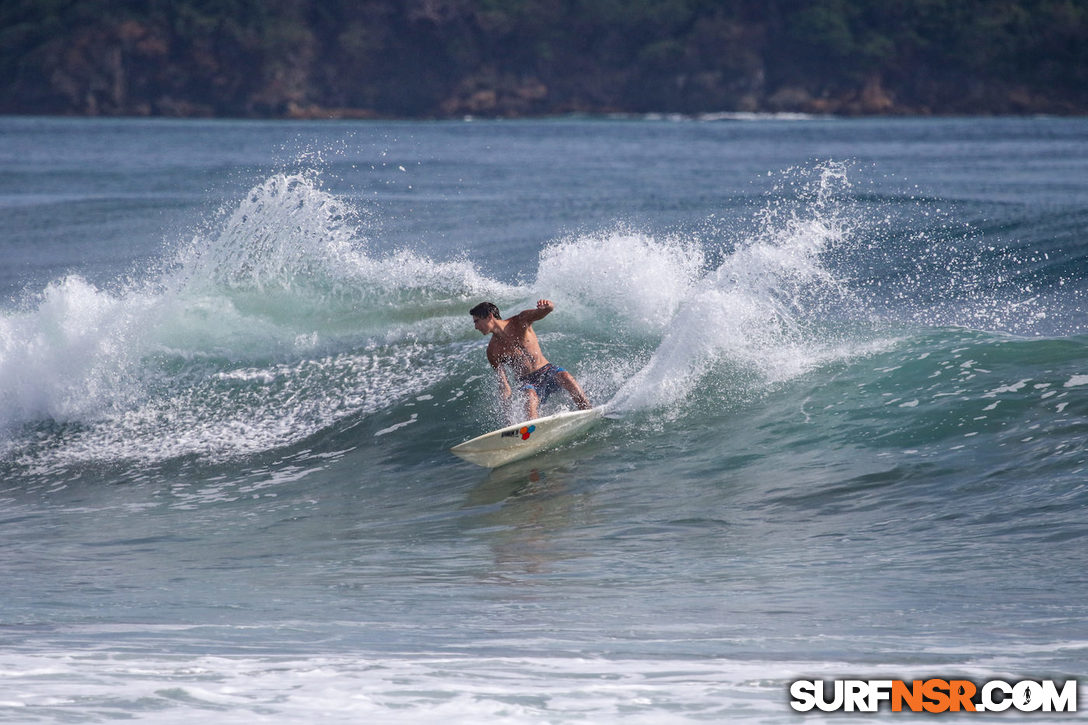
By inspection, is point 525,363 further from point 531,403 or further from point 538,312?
point 538,312

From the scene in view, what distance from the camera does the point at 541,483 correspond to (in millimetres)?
9617

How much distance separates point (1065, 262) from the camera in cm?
1852

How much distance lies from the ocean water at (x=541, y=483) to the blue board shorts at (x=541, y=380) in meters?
0.57

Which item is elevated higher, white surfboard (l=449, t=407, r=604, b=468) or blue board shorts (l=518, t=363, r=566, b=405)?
blue board shorts (l=518, t=363, r=566, b=405)

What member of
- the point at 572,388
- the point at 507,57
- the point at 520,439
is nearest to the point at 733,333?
the point at 572,388

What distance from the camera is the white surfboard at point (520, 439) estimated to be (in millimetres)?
9734

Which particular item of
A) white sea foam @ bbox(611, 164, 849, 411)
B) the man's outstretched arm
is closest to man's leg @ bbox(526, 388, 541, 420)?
the man's outstretched arm

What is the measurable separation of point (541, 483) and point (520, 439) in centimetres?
49

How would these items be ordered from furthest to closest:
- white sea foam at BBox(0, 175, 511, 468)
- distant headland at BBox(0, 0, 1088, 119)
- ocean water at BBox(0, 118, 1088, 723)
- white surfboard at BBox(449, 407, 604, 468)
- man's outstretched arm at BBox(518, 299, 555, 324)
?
1. distant headland at BBox(0, 0, 1088, 119)
2. white sea foam at BBox(0, 175, 511, 468)
3. man's outstretched arm at BBox(518, 299, 555, 324)
4. white surfboard at BBox(449, 407, 604, 468)
5. ocean water at BBox(0, 118, 1088, 723)

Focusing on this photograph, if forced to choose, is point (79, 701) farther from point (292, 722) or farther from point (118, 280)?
point (118, 280)

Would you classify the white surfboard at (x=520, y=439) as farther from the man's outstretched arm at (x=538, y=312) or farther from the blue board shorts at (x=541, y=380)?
the man's outstretched arm at (x=538, y=312)

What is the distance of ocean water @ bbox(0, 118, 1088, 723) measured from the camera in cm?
528

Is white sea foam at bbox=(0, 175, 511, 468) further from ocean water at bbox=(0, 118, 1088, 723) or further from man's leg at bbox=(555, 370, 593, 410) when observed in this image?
man's leg at bbox=(555, 370, 593, 410)

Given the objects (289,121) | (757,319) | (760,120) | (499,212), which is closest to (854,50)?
(760,120)
